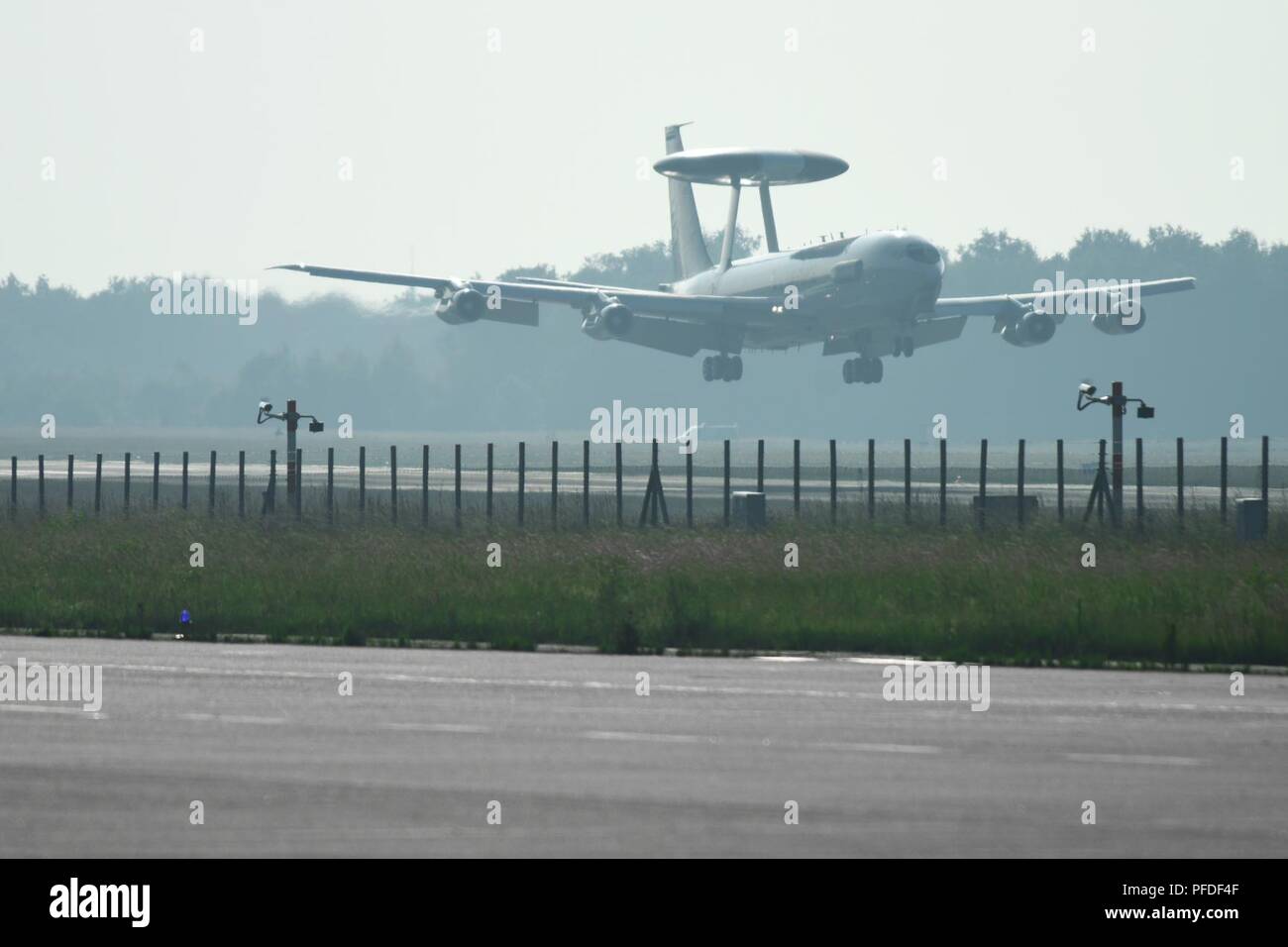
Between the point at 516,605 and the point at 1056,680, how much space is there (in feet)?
26.8

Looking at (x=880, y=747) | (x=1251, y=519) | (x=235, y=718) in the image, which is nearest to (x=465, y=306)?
(x=1251, y=519)

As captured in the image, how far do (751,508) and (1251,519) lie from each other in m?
8.18

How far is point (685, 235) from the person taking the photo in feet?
335

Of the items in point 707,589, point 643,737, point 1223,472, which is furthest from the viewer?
point 1223,472

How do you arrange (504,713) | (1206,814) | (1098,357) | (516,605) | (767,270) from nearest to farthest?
1. (1206,814)
2. (504,713)
3. (516,605)
4. (767,270)
5. (1098,357)

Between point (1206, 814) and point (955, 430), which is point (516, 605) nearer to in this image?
point (1206, 814)

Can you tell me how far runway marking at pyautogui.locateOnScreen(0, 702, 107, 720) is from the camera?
51.4 ft

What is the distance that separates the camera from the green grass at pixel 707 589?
22.4 meters

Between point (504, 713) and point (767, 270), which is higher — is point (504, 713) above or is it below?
below

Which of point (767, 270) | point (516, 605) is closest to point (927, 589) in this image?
point (516, 605)

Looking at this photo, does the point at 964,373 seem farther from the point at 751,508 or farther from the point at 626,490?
the point at 751,508

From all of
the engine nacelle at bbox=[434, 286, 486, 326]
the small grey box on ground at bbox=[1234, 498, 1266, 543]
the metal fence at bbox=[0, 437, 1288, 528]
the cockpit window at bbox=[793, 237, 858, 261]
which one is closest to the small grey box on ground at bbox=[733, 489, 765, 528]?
the metal fence at bbox=[0, 437, 1288, 528]

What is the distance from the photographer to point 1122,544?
3106 cm

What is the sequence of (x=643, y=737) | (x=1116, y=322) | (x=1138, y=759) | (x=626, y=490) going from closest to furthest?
1. (x=1138, y=759)
2. (x=643, y=737)
3. (x=626, y=490)
4. (x=1116, y=322)
